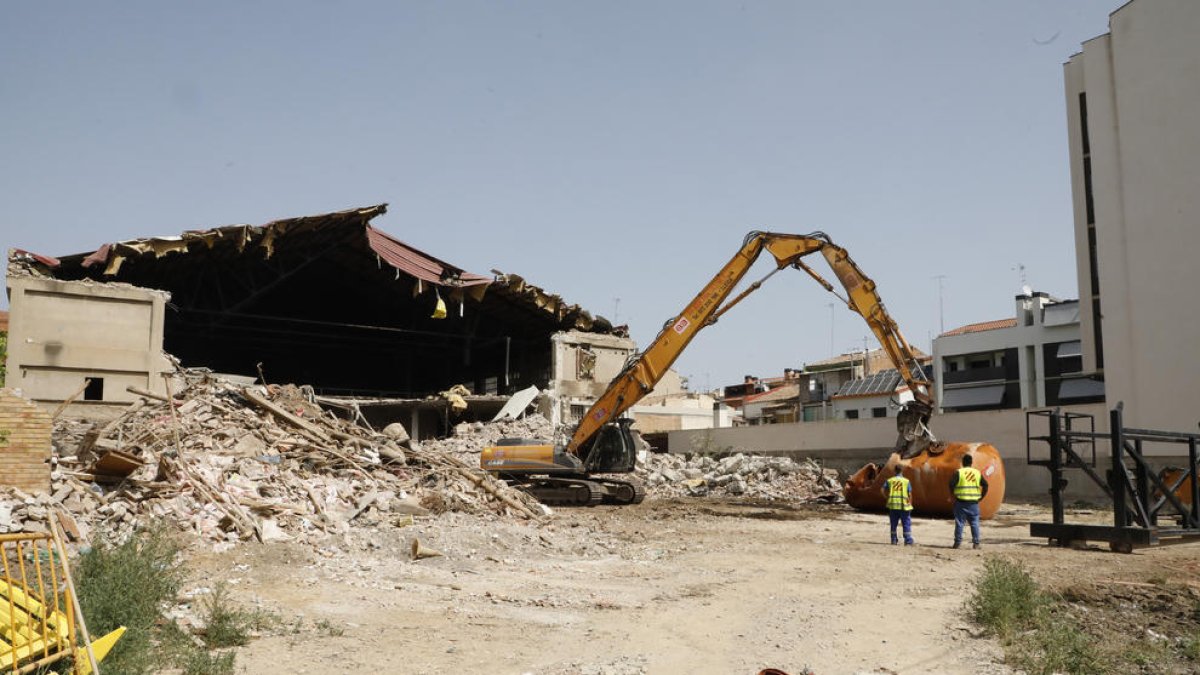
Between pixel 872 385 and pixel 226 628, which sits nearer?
pixel 226 628

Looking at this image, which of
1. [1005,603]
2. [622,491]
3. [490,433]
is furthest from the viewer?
[490,433]

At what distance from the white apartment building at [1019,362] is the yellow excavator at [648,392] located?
106 feet

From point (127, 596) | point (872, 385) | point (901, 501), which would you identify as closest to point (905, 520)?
point (901, 501)

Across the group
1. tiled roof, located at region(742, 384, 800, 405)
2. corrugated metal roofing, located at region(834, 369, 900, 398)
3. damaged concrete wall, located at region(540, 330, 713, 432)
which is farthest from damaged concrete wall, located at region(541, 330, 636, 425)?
tiled roof, located at region(742, 384, 800, 405)

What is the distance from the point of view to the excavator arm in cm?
1764

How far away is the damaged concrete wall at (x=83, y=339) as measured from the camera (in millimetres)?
19922

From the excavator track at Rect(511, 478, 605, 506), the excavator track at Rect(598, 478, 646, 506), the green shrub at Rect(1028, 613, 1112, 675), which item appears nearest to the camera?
the green shrub at Rect(1028, 613, 1112, 675)

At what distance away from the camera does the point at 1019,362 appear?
51.0 m

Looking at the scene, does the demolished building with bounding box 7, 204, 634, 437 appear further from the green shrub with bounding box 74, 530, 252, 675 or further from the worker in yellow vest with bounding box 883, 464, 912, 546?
the worker in yellow vest with bounding box 883, 464, 912, 546

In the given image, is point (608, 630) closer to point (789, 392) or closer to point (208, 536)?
point (208, 536)

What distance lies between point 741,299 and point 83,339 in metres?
14.1

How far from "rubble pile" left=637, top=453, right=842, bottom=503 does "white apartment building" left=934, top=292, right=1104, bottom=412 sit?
24.8 metres

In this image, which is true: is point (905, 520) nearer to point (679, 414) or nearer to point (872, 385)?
point (679, 414)

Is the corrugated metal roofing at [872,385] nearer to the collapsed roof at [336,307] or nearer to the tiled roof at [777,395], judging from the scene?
the tiled roof at [777,395]
